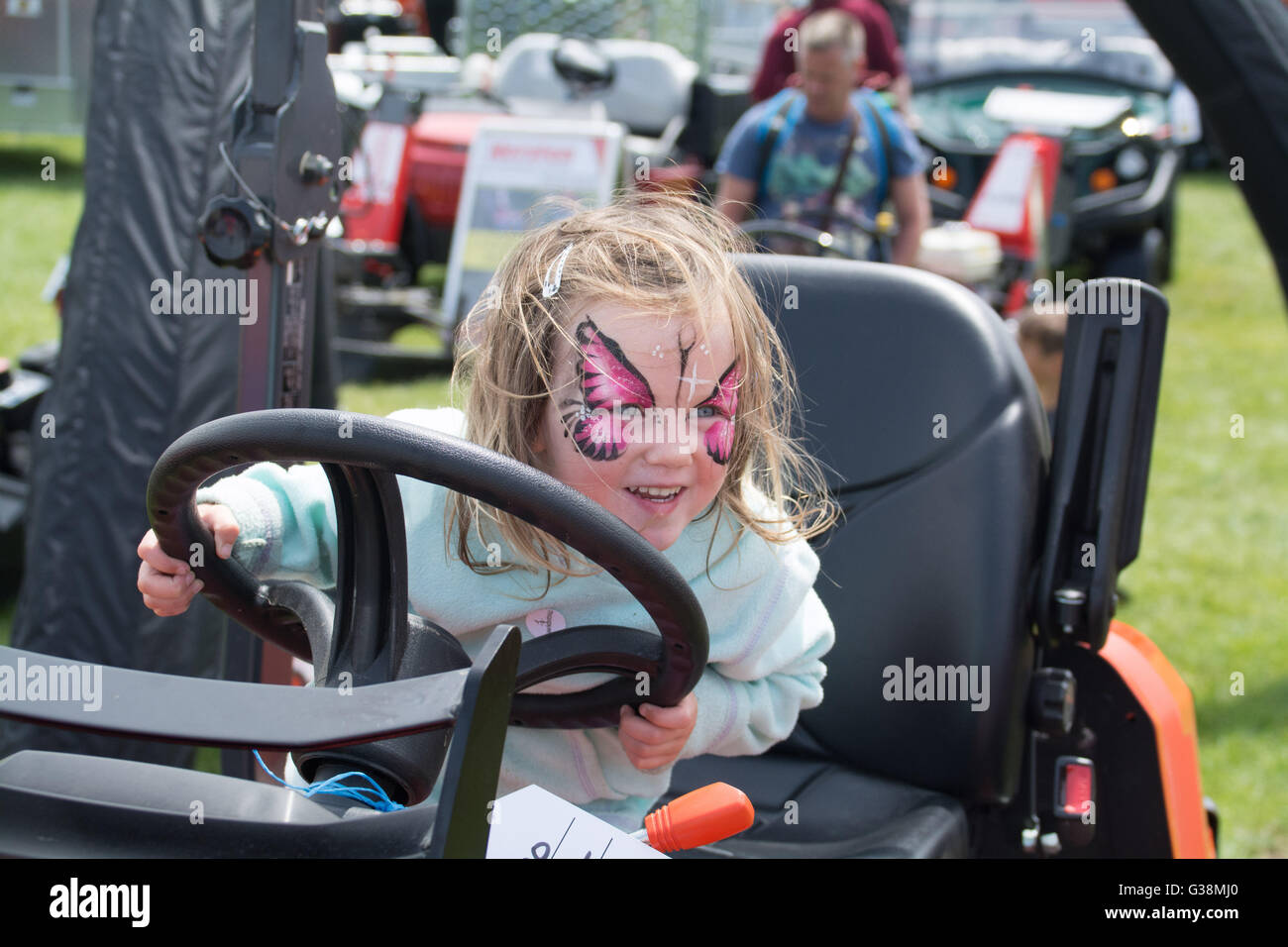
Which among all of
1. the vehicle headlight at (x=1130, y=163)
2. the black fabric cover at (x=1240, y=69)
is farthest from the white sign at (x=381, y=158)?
the black fabric cover at (x=1240, y=69)

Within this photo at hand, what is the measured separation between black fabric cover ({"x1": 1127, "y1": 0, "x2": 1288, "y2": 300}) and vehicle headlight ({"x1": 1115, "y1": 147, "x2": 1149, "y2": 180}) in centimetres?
454

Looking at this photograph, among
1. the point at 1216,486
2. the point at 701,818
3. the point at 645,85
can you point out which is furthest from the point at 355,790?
the point at 645,85

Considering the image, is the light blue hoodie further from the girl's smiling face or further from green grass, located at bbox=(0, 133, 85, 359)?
green grass, located at bbox=(0, 133, 85, 359)

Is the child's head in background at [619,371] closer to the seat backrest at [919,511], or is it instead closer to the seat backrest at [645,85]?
the seat backrest at [919,511]

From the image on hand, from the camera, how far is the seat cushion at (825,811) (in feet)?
4.98

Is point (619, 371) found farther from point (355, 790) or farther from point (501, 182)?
point (501, 182)

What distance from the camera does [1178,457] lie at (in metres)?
4.97

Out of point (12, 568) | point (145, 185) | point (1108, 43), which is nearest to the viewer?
point (145, 185)

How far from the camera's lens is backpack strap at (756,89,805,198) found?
3.90 m

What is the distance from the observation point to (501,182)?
5258 millimetres

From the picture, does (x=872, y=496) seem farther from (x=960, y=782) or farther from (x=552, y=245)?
(x=552, y=245)

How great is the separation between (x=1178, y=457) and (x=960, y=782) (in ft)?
12.3

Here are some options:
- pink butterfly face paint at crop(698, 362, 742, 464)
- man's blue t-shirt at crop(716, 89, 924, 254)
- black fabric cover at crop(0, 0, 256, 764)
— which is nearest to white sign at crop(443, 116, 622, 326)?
man's blue t-shirt at crop(716, 89, 924, 254)
